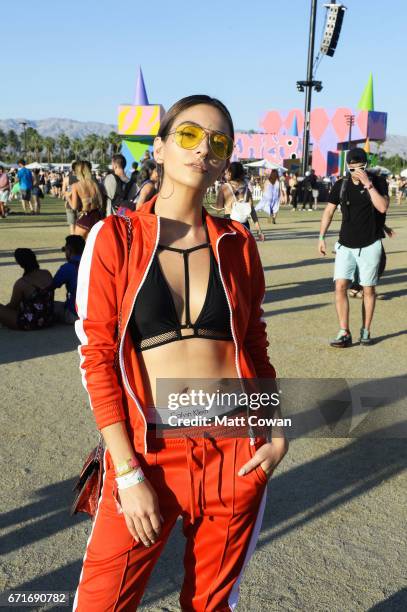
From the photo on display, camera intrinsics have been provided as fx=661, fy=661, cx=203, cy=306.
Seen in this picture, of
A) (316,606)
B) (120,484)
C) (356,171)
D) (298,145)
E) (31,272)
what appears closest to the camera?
(120,484)

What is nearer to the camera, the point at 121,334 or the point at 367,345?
the point at 121,334

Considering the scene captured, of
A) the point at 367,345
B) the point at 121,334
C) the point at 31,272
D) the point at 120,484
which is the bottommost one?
the point at 367,345

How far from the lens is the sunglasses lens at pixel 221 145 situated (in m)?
1.93

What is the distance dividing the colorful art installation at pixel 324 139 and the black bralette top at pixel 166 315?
4560 cm

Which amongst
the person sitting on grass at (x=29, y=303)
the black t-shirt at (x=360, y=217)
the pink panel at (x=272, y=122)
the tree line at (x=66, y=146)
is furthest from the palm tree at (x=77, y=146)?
the black t-shirt at (x=360, y=217)

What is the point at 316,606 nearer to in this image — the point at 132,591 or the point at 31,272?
the point at 132,591

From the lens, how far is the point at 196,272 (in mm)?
1903

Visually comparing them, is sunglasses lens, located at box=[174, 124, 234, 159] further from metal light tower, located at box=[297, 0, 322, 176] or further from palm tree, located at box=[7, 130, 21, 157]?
palm tree, located at box=[7, 130, 21, 157]

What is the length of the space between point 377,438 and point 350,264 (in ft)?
8.34

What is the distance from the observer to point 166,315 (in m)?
1.83

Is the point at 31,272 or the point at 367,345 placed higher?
the point at 31,272

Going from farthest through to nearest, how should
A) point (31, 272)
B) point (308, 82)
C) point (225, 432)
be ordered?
point (308, 82) < point (31, 272) < point (225, 432)

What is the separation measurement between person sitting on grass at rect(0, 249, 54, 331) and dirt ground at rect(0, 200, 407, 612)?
15cm

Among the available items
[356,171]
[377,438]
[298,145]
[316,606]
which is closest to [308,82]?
[298,145]
